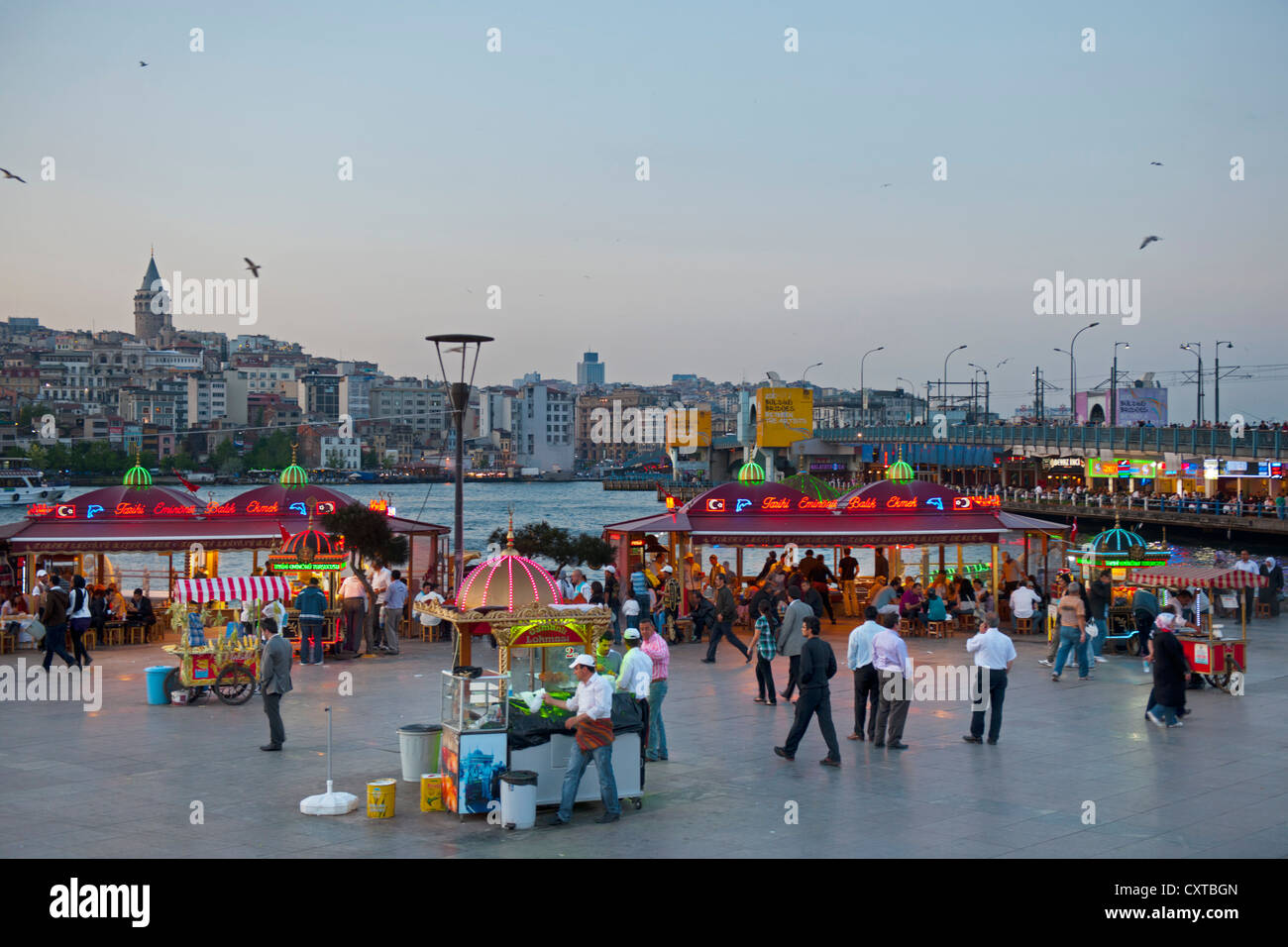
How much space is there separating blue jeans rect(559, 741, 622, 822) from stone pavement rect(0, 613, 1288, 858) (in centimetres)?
18

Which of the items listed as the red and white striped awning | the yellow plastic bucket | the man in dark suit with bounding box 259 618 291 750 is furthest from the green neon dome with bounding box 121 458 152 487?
the yellow plastic bucket

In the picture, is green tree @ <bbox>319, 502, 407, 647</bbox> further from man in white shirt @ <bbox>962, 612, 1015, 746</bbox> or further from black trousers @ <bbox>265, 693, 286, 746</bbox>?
man in white shirt @ <bbox>962, 612, 1015, 746</bbox>

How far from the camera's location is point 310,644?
19859 mm

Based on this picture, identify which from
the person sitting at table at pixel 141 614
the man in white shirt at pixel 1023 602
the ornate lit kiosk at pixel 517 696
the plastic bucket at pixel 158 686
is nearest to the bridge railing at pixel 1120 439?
the man in white shirt at pixel 1023 602

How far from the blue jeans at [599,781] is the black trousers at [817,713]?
2.55 meters

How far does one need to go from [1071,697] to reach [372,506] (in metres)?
16.1

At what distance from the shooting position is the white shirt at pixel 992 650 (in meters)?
13.2

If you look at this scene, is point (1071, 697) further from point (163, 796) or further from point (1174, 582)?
point (163, 796)

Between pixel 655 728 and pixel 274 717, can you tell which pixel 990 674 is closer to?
pixel 655 728

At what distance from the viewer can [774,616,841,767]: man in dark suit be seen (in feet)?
39.9

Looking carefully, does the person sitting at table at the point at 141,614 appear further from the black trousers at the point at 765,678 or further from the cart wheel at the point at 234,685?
the black trousers at the point at 765,678

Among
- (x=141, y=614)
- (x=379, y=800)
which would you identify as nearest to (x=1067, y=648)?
(x=379, y=800)

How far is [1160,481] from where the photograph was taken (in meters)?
84.1
